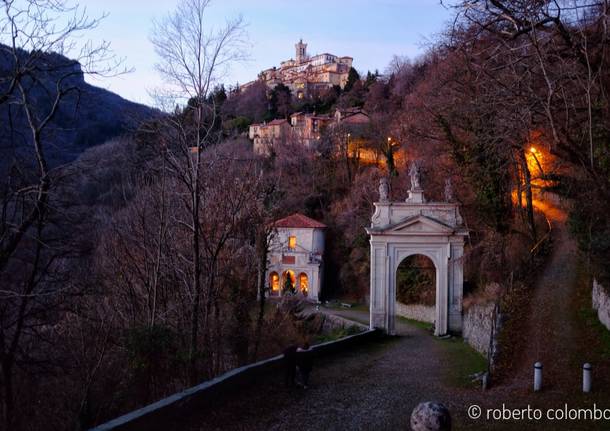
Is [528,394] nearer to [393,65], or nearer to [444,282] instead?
[444,282]

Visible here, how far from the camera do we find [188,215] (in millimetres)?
16156

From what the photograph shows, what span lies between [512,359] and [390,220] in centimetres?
1143

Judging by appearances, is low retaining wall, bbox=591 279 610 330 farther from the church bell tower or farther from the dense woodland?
the church bell tower

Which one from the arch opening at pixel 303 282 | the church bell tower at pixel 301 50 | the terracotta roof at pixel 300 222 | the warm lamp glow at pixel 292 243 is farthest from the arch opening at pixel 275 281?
the church bell tower at pixel 301 50

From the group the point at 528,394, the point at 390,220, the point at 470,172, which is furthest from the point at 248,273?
the point at 470,172

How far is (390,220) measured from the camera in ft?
76.5

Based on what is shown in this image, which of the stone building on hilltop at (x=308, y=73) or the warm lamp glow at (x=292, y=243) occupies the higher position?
the stone building on hilltop at (x=308, y=73)

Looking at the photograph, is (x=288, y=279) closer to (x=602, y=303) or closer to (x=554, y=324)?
(x=554, y=324)

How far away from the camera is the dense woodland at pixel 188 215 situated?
8.23 m

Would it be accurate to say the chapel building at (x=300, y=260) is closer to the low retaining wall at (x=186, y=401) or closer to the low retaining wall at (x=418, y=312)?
the low retaining wall at (x=418, y=312)

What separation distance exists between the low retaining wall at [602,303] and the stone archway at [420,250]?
8158mm

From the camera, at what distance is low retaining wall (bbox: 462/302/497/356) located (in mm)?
17312

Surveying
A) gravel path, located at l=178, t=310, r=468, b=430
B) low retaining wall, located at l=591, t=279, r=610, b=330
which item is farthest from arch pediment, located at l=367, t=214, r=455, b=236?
low retaining wall, located at l=591, t=279, r=610, b=330

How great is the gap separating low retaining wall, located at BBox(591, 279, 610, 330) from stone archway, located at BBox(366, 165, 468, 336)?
8158mm
